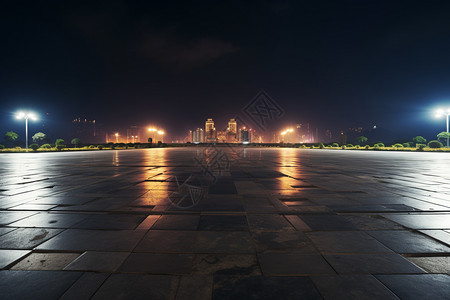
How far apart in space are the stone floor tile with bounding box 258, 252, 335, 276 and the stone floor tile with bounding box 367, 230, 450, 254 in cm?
137

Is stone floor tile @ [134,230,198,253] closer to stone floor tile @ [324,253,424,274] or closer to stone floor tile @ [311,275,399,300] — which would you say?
stone floor tile @ [311,275,399,300]

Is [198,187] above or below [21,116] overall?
below

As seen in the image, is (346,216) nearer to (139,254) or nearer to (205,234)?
(205,234)

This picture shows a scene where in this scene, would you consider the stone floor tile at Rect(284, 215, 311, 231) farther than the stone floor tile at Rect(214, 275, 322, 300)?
Yes

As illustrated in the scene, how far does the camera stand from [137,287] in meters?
2.56

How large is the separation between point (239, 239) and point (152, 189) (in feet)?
16.7

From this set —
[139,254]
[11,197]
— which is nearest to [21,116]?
[11,197]

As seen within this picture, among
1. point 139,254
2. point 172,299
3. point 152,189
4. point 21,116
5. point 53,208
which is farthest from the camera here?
point 21,116

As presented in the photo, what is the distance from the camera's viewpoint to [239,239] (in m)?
3.87

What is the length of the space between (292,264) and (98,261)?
2.63m

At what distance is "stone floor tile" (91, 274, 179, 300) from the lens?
7.87 feet

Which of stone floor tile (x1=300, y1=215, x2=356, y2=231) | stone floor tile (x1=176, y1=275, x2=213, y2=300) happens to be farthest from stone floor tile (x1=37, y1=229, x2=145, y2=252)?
stone floor tile (x1=300, y1=215, x2=356, y2=231)

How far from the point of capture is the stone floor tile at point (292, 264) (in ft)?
9.45

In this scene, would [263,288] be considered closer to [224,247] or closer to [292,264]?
[292,264]
